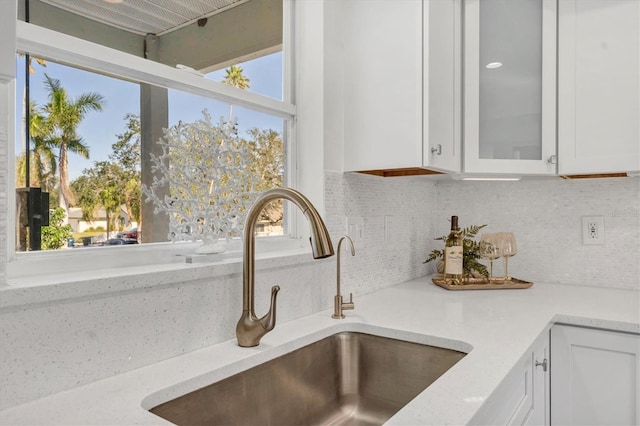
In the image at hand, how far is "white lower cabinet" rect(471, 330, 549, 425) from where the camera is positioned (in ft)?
2.90

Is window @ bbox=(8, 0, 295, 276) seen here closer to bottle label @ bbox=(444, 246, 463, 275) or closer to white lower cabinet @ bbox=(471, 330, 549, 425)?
white lower cabinet @ bbox=(471, 330, 549, 425)

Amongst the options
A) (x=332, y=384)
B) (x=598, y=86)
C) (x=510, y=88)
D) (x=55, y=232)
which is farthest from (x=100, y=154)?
(x=598, y=86)

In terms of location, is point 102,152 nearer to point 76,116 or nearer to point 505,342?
point 76,116

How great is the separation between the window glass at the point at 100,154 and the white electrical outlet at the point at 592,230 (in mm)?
1508

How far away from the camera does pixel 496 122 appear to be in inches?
70.0

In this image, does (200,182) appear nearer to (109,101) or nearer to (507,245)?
(109,101)

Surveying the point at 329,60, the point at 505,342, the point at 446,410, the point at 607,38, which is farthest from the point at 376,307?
the point at 607,38

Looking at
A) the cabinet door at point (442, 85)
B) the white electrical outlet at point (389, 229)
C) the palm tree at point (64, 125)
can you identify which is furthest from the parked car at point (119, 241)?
the white electrical outlet at point (389, 229)

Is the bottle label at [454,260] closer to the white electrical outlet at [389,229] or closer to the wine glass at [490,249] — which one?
the wine glass at [490,249]

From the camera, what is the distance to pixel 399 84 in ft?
4.89

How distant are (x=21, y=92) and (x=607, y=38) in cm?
187

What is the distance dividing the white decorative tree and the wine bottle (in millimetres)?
1031

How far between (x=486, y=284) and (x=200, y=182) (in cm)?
130

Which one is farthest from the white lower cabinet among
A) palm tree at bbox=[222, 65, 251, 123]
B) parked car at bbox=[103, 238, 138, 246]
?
palm tree at bbox=[222, 65, 251, 123]
